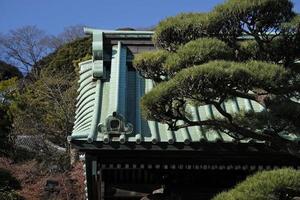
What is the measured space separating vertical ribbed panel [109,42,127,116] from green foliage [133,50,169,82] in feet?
3.92

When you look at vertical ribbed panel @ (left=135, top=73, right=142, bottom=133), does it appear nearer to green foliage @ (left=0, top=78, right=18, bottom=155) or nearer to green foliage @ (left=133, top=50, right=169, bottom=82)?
green foliage @ (left=133, top=50, right=169, bottom=82)

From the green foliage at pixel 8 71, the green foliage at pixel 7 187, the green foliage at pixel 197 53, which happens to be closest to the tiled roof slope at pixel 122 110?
the green foliage at pixel 197 53

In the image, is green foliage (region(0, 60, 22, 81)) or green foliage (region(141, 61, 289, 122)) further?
green foliage (region(0, 60, 22, 81))

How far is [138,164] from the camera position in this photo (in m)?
6.73

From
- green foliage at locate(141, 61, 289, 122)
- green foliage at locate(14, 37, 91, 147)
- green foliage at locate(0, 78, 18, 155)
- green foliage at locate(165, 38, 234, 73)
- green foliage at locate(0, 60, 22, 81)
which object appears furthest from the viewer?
green foliage at locate(0, 60, 22, 81)

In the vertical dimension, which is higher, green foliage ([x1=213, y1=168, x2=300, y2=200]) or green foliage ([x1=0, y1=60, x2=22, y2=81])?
green foliage ([x1=0, y1=60, x2=22, y2=81])

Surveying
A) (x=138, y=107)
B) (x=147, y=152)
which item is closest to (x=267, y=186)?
(x=147, y=152)

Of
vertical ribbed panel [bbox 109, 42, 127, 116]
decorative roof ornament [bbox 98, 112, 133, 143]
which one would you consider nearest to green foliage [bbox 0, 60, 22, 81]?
vertical ribbed panel [bbox 109, 42, 127, 116]

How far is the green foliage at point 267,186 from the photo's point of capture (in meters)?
4.44

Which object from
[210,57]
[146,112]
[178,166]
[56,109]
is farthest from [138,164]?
[56,109]

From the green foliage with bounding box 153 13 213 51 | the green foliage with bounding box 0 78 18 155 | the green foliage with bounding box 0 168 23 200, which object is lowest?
the green foliage with bounding box 0 168 23 200

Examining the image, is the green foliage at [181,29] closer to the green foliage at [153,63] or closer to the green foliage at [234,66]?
the green foliage at [234,66]

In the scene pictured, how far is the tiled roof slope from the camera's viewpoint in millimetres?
6363

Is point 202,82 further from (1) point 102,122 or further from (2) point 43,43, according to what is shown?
(2) point 43,43
